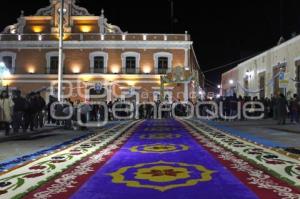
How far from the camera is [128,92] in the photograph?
50.8 meters

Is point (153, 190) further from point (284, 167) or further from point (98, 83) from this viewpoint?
point (98, 83)

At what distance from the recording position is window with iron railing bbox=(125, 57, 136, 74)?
51344 millimetres

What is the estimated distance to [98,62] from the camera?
51.3 m

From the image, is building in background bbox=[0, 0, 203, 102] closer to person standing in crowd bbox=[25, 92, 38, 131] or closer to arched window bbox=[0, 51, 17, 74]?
arched window bbox=[0, 51, 17, 74]

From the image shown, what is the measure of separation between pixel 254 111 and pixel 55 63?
90.6ft

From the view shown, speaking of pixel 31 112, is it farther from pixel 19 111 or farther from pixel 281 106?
pixel 281 106

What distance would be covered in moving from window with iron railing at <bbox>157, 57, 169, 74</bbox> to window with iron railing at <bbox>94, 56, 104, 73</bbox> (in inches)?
246

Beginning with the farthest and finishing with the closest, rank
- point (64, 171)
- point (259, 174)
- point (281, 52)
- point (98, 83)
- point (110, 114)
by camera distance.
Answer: point (98, 83) → point (281, 52) → point (110, 114) → point (64, 171) → point (259, 174)

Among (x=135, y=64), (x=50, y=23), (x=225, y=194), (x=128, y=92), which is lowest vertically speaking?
(x=225, y=194)

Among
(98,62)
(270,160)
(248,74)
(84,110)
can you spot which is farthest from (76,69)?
(270,160)

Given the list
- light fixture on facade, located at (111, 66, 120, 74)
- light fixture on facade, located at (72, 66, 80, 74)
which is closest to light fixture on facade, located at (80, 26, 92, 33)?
light fixture on facade, located at (72, 66, 80, 74)

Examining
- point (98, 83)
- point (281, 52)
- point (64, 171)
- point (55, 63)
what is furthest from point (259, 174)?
point (55, 63)

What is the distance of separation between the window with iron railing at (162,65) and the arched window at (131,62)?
A: 2336 millimetres

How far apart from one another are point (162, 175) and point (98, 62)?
44.6m
